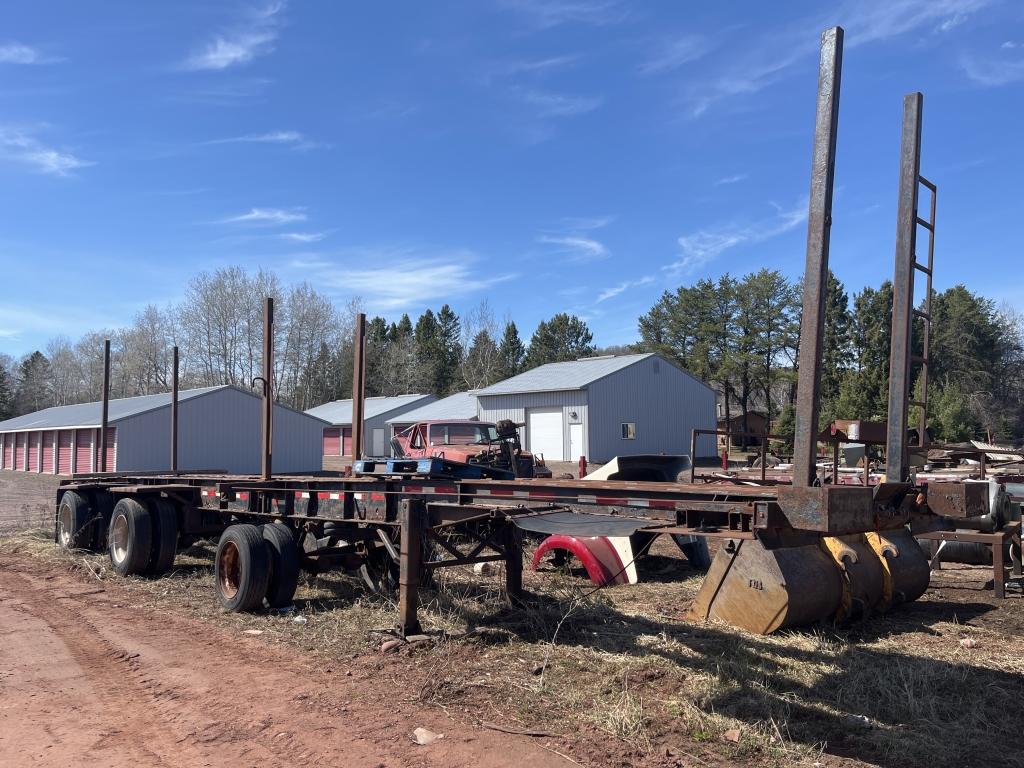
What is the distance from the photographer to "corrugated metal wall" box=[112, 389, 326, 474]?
3344cm

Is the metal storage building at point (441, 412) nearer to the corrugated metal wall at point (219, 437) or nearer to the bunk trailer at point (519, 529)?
the corrugated metal wall at point (219, 437)

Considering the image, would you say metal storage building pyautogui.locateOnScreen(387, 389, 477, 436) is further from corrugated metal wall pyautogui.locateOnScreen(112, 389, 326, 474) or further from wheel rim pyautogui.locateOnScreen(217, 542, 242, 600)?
wheel rim pyautogui.locateOnScreen(217, 542, 242, 600)

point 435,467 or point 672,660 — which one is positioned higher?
point 435,467

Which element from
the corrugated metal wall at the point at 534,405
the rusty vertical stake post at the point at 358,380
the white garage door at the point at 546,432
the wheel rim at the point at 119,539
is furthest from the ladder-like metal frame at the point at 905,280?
the white garage door at the point at 546,432

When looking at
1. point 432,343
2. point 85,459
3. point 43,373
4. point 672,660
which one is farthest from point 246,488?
point 43,373

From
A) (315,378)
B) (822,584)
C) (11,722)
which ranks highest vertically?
(315,378)

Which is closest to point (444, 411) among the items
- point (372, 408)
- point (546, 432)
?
point (372, 408)

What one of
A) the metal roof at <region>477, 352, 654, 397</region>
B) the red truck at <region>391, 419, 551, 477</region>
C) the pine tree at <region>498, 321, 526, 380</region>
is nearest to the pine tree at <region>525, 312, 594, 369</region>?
the pine tree at <region>498, 321, 526, 380</region>

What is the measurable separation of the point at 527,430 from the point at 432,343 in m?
45.5

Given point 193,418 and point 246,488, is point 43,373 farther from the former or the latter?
point 246,488

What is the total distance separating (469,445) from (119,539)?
7.53m

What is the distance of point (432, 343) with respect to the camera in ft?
273

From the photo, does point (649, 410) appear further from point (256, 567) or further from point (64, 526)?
point (256, 567)

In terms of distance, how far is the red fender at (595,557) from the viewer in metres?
9.09
